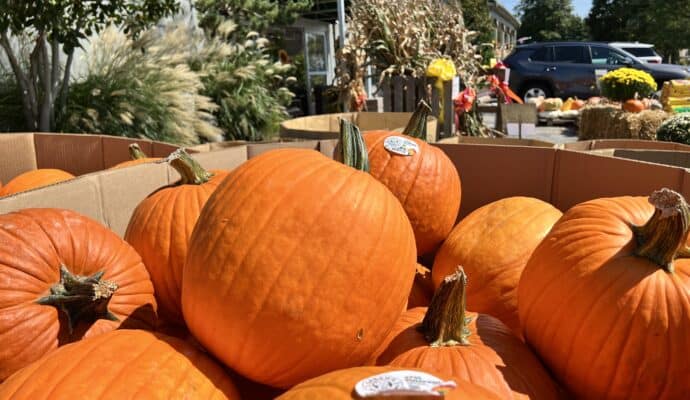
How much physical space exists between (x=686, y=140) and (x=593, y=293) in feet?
16.2

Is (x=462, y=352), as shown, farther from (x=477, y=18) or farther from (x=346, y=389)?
(x=477, y=18)

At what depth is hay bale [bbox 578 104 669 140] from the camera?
7.26m

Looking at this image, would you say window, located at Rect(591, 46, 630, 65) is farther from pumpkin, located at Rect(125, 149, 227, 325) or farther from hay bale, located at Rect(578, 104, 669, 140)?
pumpkin, located at Rect(125, 149, 227, 325)

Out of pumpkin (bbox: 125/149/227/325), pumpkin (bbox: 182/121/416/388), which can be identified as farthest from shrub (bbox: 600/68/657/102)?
pumpkin (bbox: 182/121/416/388)

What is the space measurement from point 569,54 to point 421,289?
53.0ft

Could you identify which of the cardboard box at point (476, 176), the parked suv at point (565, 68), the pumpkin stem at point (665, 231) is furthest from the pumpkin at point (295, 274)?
the parked suv at point (565, 68)

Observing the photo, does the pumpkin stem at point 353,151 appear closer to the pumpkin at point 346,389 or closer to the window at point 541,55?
the pumpkin at point 346,389

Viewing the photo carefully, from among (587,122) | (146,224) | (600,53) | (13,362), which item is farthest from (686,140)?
(600,53)

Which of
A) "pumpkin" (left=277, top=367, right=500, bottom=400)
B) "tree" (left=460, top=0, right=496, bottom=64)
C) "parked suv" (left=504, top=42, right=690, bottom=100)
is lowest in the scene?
"pumpkin" (left=277, top=367, right=500, bottom=400)

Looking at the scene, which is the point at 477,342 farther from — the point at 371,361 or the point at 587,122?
the point at 587,122

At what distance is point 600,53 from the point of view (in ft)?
50.4

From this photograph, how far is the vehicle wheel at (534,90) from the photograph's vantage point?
15.6 m

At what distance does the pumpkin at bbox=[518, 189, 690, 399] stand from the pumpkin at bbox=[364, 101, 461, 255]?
50cm

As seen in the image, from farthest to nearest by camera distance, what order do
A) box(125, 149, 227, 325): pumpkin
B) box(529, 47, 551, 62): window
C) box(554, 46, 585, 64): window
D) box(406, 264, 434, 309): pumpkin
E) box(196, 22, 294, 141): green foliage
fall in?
box(529, 47, 551, 62): window < box(554, 46, 585, 64): window < box(196, 22, 294, 141): green foliage < box(406, 264, 434, 309): pumpkin < box(125, 149, 227, 325): pumpkin
